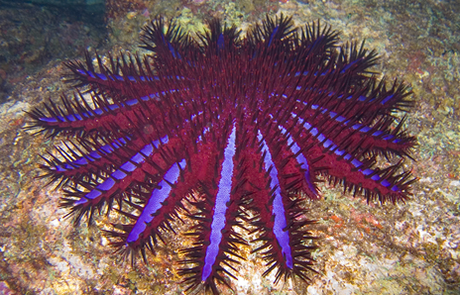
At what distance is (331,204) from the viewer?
108 inches

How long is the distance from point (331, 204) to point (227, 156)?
1233mm

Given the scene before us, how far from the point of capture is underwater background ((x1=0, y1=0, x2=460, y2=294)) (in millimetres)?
2336

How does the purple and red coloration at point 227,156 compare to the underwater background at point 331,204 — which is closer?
the purple and red coloration at point 227,156

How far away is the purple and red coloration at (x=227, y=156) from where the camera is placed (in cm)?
208

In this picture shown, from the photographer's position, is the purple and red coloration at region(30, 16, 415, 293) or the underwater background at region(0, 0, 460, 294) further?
the underwater background at region(0, 0, 460, 294)

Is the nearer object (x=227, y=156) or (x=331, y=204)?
(x=227, y=156)

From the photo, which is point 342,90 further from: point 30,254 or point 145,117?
point 30,254

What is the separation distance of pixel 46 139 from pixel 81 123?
0.88 m

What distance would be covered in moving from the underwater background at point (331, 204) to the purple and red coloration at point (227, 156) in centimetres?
22

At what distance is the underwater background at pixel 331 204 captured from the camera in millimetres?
2336

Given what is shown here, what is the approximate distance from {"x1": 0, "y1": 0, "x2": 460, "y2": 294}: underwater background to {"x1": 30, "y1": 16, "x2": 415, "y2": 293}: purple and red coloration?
0.22m

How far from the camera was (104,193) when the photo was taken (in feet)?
7.44

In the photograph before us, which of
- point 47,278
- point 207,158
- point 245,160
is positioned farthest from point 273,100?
point 47,278

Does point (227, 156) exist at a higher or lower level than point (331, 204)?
lower
